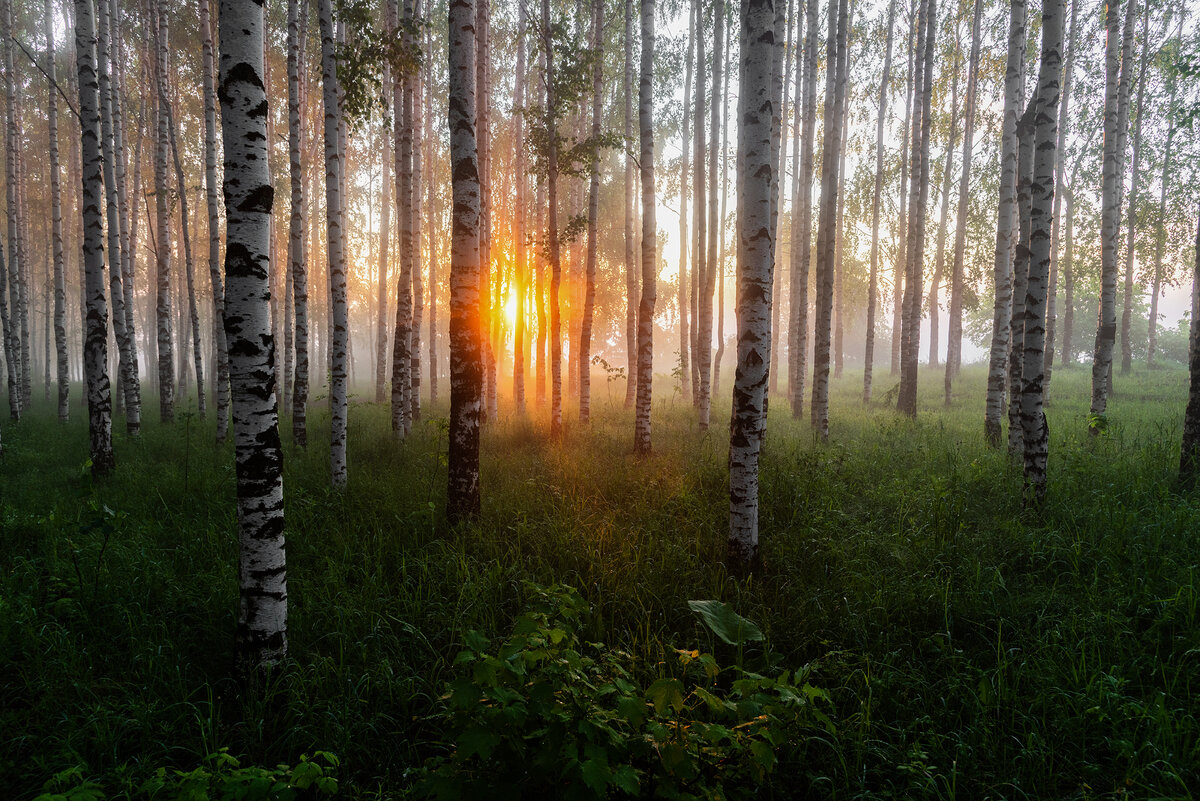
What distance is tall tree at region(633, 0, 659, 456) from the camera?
8.70 meters

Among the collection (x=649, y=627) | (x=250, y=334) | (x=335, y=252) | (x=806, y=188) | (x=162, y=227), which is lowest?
(x=649, y=627)

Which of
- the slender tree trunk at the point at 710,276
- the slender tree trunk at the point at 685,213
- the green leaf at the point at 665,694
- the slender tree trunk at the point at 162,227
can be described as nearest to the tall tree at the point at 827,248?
the slender tree trunk at the point at 710,276

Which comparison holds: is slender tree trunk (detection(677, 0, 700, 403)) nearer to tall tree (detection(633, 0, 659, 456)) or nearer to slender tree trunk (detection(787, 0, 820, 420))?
slender tree trunk (detection(787, 0, 820, 420))

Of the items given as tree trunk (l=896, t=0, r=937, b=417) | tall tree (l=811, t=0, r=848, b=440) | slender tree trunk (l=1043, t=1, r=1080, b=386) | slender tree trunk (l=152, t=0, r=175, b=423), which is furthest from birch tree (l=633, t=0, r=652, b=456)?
slender tree trunk (l=152, t=0, r=175, b=423)

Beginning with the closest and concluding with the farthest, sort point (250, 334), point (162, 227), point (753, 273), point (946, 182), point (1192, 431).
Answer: point (250, 334) < point (753, 273) < point (1192, 431) < point (162, 227) < point (946, 182)

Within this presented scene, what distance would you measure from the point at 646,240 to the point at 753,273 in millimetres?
5452

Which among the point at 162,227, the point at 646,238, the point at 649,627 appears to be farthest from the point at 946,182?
the point at 162,227

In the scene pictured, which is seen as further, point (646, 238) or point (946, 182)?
point (946, 182)

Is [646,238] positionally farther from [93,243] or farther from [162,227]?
[162,227]

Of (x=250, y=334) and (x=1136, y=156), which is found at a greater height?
(x=1136, y=156)

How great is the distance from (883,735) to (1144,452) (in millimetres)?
6641

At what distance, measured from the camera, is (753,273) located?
15.0ft

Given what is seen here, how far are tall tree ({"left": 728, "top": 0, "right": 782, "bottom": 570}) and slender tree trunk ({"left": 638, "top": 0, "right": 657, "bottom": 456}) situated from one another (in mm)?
3961

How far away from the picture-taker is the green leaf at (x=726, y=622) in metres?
3.07
